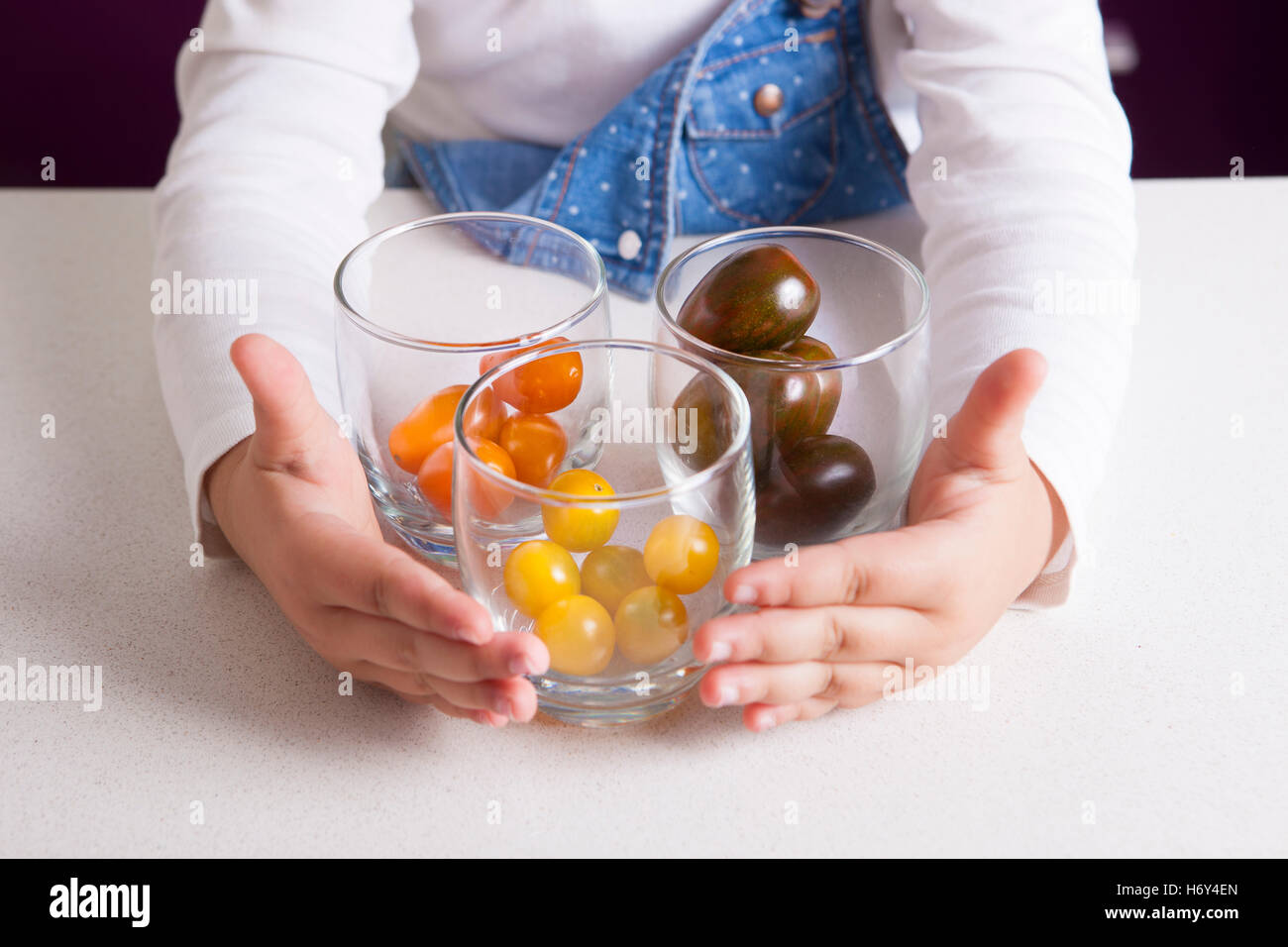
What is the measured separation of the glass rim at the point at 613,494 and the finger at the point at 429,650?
56mm

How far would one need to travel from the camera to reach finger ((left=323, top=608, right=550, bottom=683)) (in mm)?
404

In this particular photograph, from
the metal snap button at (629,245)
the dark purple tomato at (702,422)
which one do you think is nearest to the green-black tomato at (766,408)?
the dark purple tomato at (702,422)

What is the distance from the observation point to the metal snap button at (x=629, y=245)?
80cm

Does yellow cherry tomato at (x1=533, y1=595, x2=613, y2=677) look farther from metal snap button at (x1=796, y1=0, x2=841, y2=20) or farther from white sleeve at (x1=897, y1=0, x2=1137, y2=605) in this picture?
metal snap button at (x1=796, y1=0, x2=841, y2=20)

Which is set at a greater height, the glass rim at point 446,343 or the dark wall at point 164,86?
the dark wall at point 164,86

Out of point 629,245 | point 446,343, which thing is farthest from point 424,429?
point 629,245

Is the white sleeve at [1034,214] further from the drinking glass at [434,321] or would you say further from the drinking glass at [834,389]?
the drinking glass at [434,321]

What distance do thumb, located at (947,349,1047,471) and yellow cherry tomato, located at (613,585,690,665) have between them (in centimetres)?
16

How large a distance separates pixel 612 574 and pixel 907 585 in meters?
0.13

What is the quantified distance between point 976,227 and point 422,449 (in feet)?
1.25

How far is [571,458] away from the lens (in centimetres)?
52

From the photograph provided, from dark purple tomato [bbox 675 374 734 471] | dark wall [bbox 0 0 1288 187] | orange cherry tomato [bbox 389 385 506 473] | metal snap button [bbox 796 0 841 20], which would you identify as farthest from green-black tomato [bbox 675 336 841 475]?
dark wall [bbox 0 0 1288 187]

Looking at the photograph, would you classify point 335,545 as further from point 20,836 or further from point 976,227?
point 976,227
